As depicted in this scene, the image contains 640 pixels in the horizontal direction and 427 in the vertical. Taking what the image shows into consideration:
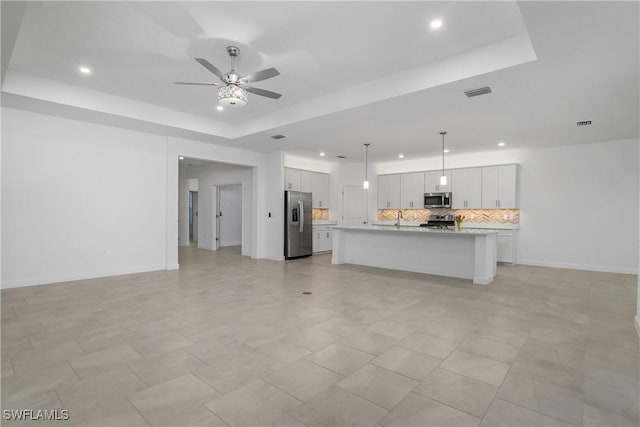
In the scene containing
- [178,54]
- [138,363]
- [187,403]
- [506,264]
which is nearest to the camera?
[187,403]

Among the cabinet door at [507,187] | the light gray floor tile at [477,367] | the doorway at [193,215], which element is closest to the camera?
the light gray floor tile at [477,367]

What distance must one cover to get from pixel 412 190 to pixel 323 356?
7.15 meters

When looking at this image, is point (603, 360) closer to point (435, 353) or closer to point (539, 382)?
point (539, 382)

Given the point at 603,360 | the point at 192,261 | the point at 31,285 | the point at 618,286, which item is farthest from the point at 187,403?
the point at 618,286

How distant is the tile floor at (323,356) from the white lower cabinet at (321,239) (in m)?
4.23

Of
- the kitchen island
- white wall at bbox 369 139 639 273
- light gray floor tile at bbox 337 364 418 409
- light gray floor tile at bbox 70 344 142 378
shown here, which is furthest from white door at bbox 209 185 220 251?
light gray floor tile at bbox 337 364 418 409

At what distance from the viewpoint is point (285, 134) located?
6.28 meters

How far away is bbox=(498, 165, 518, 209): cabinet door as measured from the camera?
7.42 m

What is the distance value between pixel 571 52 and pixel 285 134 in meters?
4.50

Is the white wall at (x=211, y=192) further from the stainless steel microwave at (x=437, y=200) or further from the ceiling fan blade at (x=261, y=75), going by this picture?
the ceiling fan blade at (x=261, y=75)

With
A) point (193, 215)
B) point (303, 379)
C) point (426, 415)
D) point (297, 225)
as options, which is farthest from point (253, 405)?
point (193, 215)

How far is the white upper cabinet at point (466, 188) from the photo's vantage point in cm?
795

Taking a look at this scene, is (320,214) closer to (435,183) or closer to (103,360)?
(435,183)

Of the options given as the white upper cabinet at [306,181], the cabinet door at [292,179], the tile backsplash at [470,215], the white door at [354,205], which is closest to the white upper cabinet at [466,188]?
the tile backsplash at [470,215]
